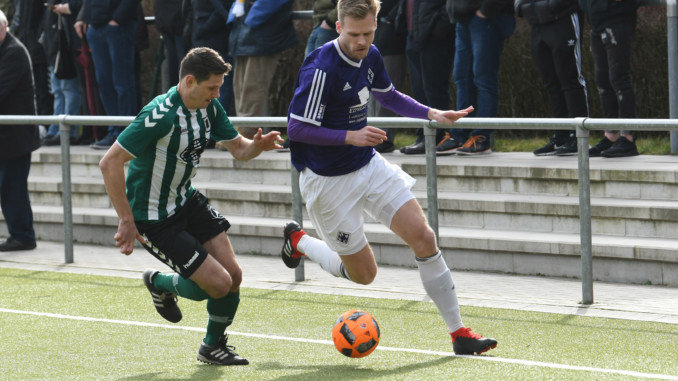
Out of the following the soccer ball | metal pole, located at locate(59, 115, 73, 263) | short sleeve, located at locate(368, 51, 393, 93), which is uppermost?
short sleeve, located at locate(368, 51, 393, 93)

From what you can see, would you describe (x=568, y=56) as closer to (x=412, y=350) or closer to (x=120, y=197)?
(x=412, y=350)

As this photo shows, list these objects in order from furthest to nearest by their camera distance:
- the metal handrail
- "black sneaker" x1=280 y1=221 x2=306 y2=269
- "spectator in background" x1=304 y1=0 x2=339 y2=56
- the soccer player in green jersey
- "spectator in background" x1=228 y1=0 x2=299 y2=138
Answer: "spectator in background" x1=228 y1=0 x2=299 y2=138
"spectator in background" x1=304 y1=0 x2=339 y2=56
"black sneaker" x1=280 y1=221 x2=306 y2=269
the metal handrail
the soccer player in green jersey

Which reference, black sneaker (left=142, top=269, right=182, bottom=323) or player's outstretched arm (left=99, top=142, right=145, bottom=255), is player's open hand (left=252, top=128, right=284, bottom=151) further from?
black sneaker (left=142, top=269, right=182, bottom=323)

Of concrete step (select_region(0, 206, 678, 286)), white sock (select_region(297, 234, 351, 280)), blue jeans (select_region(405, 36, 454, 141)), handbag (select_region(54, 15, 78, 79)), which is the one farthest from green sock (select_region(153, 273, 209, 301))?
handbag (select_region(54, 15, 78, 79))

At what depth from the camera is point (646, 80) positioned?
12023 millimetres

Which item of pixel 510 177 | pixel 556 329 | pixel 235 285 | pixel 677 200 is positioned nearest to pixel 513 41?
pixel 510 177

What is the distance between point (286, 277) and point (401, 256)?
989 mm

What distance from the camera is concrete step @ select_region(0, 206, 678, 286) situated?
8.30 metres

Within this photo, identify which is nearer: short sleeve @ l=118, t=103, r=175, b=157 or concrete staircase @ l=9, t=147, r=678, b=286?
short sleeve @ l=118, t=103, r=175, b=157

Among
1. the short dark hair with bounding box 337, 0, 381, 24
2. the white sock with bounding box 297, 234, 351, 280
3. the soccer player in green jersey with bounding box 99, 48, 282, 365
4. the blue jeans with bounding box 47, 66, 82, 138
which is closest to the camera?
the short dark hair with bounding box 337, 0, 381, 24

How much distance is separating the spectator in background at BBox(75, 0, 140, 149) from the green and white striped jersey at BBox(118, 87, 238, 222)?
6.45 m

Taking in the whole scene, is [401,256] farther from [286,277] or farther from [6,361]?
[6,361]

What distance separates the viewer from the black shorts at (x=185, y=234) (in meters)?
6.41

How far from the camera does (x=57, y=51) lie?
44.9 feet
